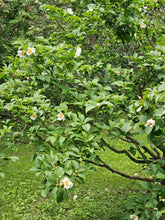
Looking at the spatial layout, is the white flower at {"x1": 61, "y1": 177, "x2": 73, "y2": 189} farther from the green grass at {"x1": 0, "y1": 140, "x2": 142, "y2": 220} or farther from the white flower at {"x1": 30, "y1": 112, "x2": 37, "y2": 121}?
the green grass at {"x1": 0, "y1": 140, "x2": 142, "y2": 220}

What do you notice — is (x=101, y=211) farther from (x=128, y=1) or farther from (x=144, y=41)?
(x=128, y=1)

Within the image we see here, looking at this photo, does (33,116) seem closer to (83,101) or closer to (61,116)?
(61,116)

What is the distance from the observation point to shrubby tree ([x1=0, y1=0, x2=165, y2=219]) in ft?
4.66

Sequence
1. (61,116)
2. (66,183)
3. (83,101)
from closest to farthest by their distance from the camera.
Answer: (66,183) → (61,116) → (83,101)

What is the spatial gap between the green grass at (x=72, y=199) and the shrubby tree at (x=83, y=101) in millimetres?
1231

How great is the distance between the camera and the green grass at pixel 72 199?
9.96 feet

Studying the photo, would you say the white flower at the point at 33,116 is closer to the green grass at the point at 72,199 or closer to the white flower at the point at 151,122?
the white flower at the point at 151,122

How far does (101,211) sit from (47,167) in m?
1.93

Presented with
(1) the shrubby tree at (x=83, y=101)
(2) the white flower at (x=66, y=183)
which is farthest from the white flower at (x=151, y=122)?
(2) the white flower at (x=66, y=183)

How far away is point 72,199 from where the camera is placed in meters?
3.40

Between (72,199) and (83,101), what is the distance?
2.12 m

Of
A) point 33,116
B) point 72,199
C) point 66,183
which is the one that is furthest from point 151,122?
point 72,199

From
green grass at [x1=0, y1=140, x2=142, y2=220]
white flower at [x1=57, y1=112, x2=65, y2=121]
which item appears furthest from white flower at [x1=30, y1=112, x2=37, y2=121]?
green grass at [x1=0, y1=140, x2=142, y2=220]

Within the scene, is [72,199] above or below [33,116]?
below
